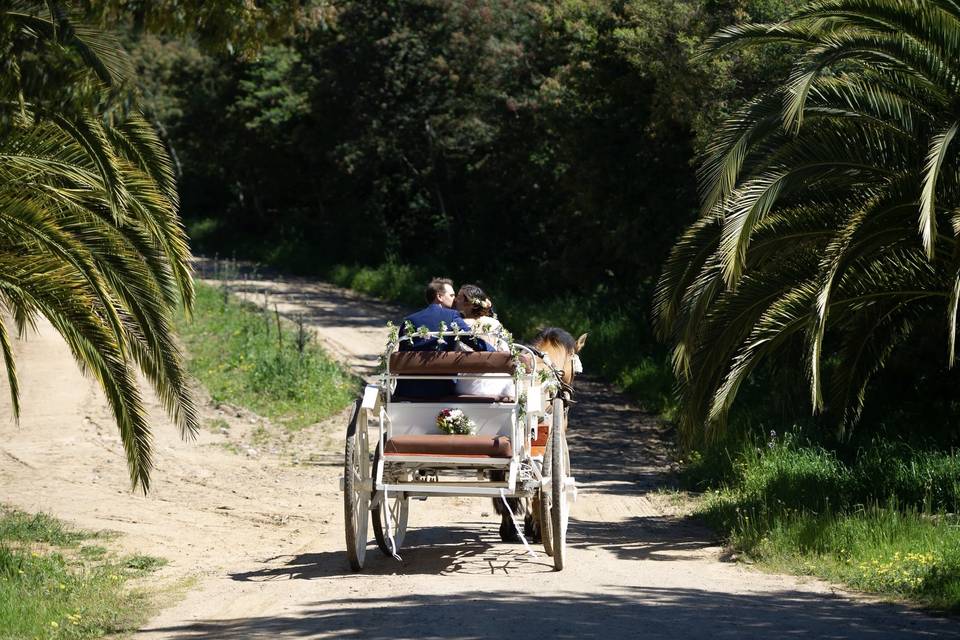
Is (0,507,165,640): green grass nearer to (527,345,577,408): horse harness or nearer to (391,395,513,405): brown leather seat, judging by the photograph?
(391,395,513,405): brown leather seat

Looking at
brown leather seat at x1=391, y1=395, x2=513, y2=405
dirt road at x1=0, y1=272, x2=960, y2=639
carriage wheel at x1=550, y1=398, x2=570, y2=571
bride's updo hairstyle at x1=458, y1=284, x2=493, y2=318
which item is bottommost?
dirt road at x1=0, y1=272, x2=960, y2=639

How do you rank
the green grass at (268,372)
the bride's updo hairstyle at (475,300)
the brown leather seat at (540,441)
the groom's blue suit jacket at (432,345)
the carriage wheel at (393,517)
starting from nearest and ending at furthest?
the carriage wheel at (393,517)
the groom's blue suit jacket at (432,345)
the brown leather seat at (540,441)
the bride's updo hairstyle at (475,300)
the green grass at (268,372)

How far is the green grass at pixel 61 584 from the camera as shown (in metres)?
6.79

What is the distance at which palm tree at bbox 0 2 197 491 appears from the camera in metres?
7.88

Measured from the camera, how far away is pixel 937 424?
501 inches

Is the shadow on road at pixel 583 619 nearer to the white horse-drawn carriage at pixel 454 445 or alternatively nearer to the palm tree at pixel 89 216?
the white horse-drawn carriage at pixel 454 445

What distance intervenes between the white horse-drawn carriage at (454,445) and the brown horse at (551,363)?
0.52 meters

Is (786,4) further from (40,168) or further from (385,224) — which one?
(385,224)

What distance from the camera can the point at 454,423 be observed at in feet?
27.5

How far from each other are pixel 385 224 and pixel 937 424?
23.3 meters

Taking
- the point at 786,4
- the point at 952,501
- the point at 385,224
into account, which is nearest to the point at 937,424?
the point at 952,501

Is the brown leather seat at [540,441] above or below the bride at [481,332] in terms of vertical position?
below

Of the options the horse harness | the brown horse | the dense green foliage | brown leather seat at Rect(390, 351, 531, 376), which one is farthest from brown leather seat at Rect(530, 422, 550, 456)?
the dense green foliage

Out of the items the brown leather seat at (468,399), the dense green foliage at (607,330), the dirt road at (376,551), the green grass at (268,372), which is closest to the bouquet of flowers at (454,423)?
the brown leather seat at (468,399)
